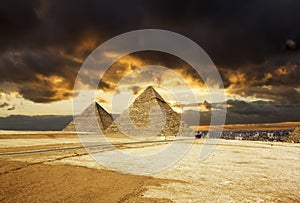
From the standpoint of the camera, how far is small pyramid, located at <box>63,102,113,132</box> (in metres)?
80.0

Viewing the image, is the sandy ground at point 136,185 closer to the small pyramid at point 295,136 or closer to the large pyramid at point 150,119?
the small pyramid at point 295,136

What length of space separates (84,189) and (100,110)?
74.8 meters

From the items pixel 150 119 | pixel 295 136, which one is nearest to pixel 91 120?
pixel 150 119

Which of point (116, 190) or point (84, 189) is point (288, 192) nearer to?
point (116, 190)

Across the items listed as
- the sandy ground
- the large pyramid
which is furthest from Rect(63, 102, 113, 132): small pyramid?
the sandy ground

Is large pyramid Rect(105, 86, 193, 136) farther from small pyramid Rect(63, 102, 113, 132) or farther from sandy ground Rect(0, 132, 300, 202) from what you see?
sandy ground Rect(0, 132, 300, 202)

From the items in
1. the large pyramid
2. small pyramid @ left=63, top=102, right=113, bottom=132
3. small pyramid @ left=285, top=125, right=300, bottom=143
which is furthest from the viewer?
small pyramid @ left=63, top=102, right=113, bottom=132

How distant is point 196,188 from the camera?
944 cm

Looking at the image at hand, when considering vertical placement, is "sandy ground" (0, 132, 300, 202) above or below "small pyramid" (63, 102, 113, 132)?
below

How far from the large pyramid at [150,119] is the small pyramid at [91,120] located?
28.6ft

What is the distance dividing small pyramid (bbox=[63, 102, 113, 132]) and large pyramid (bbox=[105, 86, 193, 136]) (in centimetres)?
871

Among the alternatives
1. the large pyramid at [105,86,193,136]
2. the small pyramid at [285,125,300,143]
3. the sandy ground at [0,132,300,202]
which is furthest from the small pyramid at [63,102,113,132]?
the sandy ground at [0,132,300,202]

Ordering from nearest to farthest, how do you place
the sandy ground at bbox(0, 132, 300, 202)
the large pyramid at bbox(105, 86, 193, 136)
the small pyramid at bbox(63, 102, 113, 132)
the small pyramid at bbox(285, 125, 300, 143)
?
1. the sandy ground at bbox(0, 132, 300, 202)
2. the small pyramid at bbox(285, 125, 300, 143)
3. the large pyramid at bbox(105, 86, 193, 136)
4. the small pyramid at bbox(63, 102, 113, 132)

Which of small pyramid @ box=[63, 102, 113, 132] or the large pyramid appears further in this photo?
small pyramid @ box=[63, 102, 113, 132]
